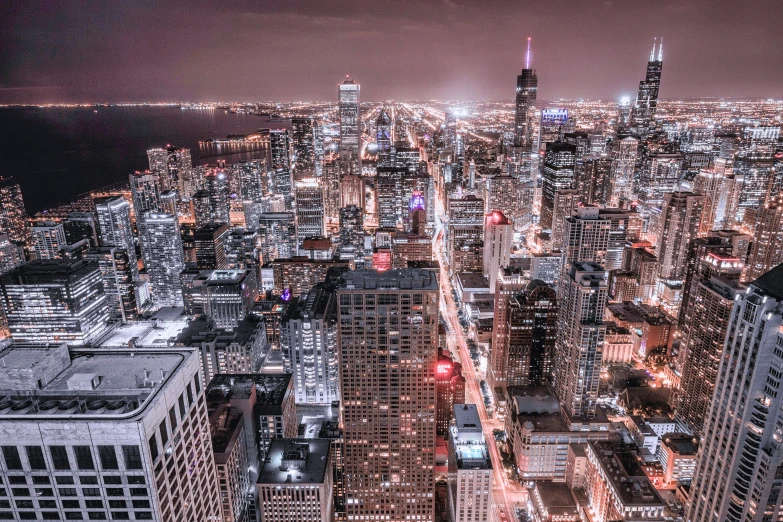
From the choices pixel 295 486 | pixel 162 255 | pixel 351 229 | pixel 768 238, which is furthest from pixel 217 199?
pixel 768 238

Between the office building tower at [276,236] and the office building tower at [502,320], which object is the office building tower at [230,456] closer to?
the office building tower at [502,320]

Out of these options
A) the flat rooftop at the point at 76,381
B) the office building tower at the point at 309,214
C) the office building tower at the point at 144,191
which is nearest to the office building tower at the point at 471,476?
the flat rooftop at the point at 76,381

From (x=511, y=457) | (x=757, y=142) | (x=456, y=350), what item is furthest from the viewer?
(x=757, y=142)

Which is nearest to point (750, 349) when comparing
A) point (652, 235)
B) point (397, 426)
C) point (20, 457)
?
point (397, 426)

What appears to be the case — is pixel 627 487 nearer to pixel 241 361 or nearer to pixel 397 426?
pixel 397 426

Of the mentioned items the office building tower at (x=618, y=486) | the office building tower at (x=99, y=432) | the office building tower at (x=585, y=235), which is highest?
the office building tower at (x=99, y=432)

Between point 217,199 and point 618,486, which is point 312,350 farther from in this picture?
point 217,199

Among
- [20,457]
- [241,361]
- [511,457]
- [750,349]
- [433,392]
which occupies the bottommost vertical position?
[511,457]
